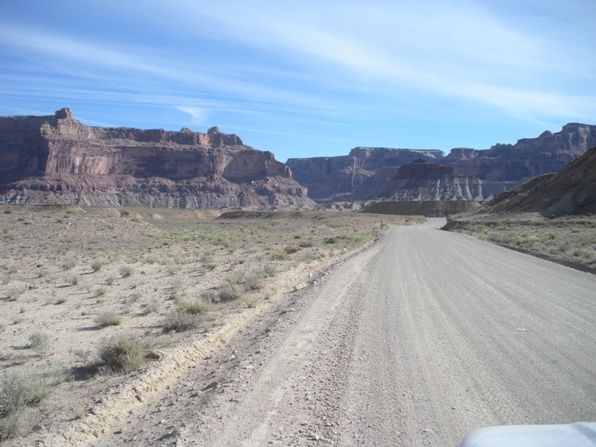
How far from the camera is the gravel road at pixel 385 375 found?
5148 mm

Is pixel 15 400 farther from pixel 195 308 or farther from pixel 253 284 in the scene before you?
pixel 253 284

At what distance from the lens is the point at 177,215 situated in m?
122

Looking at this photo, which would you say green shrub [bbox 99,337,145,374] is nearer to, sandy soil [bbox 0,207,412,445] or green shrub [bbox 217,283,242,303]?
sandy soil [bbox 0,207,412,445]

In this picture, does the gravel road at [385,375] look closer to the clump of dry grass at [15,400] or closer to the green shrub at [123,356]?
the green shrub at [123,356]

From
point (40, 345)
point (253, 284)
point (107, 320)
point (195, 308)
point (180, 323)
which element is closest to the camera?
point (40, 345)

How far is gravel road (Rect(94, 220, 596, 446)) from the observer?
515cm

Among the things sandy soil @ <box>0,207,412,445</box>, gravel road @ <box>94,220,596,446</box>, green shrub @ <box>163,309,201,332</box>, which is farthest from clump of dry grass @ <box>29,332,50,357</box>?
gravel road @ <box>94,220,596,446</box>

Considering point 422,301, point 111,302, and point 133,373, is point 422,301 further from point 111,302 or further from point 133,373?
point 111,302

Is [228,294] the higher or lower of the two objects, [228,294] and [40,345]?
the higher

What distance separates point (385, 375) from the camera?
6.71m

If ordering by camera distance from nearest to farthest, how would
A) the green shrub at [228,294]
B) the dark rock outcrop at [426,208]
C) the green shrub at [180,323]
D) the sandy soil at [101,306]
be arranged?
the sandy soil at [101,306] → the green shrub at [180,323] → the green shrub at [228,294] → the dark rock outcrop at [426,208]

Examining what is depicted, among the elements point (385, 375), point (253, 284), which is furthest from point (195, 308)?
point (385, 375)

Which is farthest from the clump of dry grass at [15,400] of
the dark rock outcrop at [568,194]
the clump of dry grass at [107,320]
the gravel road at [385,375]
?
the dark rock outcrop at [568,194]

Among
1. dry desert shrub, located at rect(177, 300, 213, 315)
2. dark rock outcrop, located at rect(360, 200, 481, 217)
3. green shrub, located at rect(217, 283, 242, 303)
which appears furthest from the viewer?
dark rock outcrop, located at rect(360, 200, 481, 217)
